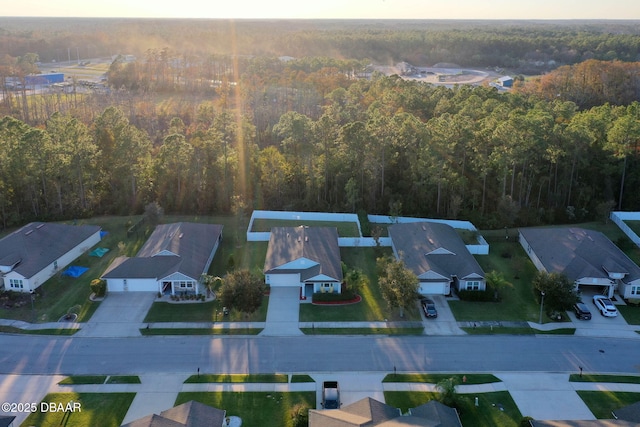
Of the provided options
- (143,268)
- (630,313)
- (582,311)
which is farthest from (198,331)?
(630,313)

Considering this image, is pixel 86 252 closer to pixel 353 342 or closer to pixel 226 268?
pixel 226 268

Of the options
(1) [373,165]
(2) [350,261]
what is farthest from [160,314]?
(1) [373,165]

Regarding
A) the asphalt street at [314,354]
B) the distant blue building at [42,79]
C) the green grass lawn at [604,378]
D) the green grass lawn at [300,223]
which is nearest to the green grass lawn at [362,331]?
the asphalt street at [314,354]

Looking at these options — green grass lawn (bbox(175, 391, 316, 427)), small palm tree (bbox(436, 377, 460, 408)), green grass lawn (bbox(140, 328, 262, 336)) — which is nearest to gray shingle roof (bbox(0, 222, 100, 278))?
green grass lawn (bbox(140, 328, 262, 336))

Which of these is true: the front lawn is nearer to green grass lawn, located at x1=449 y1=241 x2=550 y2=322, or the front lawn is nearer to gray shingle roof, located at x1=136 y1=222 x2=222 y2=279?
green grass lawn, located at x1=449 y1=241 x2=550 y2=322

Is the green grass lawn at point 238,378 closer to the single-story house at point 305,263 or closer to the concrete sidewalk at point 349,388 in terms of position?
the concrete sidewalk at point 349,388
